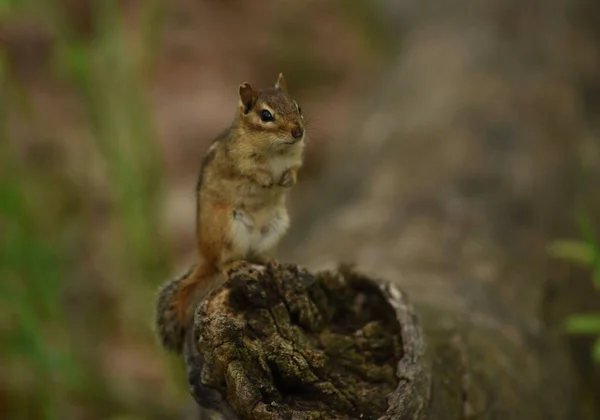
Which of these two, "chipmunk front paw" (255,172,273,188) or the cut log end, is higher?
"chipmunk front paw" (255,172,273,188)

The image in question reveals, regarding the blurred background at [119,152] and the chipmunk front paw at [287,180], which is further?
the blurred background at [119,152]

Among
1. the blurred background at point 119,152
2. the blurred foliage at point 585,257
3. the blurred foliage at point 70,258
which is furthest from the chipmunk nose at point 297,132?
the blurred foliage at point 70,258

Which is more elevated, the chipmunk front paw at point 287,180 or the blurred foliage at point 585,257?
the chipmunk front paw at point 287,180

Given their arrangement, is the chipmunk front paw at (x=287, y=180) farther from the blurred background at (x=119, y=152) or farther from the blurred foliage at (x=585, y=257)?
the blurred foliage at (x=585, y=257)

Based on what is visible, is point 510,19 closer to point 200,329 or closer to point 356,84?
point 356,84

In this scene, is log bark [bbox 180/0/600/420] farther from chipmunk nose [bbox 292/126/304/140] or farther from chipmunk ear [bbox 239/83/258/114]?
chipmunk ear [bbox 239/83/258/114]

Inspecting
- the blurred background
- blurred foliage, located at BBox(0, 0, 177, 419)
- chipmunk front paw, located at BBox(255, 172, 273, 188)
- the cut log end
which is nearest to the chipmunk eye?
chipmunk front paw, located at BBox(255, 172, 273, 188)
